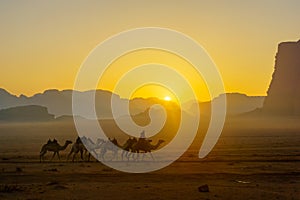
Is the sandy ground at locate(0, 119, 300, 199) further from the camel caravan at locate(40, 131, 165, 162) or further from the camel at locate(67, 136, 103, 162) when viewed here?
the camel caravan at locate(40, 131, 165, 162)

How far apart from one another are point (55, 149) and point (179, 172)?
10.3m

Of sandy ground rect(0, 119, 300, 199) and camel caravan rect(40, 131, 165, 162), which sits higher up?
camel caravan rect(40, 131, 165, 162)

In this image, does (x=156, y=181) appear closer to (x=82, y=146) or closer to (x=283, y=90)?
(x=82, y=146)

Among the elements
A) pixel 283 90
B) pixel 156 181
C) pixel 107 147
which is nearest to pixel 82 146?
pixel 107 147

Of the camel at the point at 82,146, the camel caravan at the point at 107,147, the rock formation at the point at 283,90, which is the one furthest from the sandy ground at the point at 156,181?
the rock formation at the point at 283,90

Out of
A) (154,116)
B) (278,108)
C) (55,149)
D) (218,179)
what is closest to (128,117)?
(154,116)

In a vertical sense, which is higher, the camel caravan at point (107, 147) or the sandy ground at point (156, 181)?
the camel caravan at point (107, 147)

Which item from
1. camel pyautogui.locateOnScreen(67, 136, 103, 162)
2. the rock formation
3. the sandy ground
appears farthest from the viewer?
the rock formation

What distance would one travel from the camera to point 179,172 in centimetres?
2792

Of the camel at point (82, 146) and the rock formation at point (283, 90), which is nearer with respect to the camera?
the camel at point (82, 146)

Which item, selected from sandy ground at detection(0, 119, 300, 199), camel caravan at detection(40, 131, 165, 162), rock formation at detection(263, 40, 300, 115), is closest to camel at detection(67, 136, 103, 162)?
camel caravan at detection(40, 131, 165, 162)

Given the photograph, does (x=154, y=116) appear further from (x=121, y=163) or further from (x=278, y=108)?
(x=121, y=163)

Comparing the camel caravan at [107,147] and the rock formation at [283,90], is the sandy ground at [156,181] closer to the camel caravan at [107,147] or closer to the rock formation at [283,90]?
the camel caravan at [107,147]

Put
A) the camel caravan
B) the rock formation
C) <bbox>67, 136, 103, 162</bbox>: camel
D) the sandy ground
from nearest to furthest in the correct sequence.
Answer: the sandy ground → <bbox>67, 136, 103, 162</bbox>: camel → the camel caravan → the rock formation
